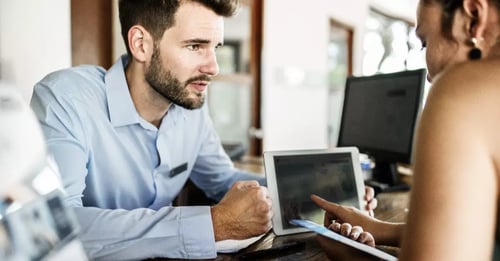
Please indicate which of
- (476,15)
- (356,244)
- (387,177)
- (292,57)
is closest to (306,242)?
(356,244)

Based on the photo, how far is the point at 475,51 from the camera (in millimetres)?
740

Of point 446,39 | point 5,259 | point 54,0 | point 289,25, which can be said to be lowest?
point 5,259

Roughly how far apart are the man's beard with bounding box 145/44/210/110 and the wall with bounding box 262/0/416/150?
2.54m

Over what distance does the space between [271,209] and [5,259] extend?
0.68 m

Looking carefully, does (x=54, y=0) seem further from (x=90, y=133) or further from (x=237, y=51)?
(x=237, y=51)

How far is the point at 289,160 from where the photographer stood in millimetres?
1149

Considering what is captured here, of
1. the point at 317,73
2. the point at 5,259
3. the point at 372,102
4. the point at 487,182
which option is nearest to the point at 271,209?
the point at 487,182

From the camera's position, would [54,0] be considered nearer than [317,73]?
Yes

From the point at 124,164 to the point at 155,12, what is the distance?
46cm

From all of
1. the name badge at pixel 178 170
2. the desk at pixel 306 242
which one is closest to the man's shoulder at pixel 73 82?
the name badge at pixel 178 170

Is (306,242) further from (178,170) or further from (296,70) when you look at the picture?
(296,70)

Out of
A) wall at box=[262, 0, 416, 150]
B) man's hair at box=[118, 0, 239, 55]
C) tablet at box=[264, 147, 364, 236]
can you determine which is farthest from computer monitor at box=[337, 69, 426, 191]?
wall at box=[262, 0, 416, 150]

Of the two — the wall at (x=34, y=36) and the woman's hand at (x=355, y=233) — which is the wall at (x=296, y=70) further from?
the woman's hand at (x=355, y=233)

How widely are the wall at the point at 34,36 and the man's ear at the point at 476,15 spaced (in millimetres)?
1253
